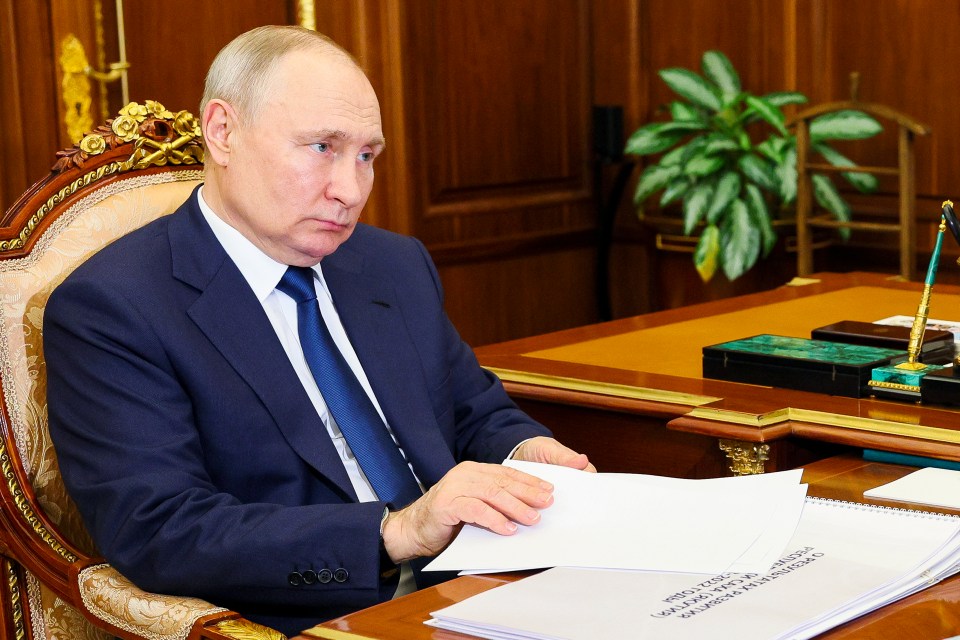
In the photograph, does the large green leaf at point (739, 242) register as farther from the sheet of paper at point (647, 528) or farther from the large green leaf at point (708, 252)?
the sheet of paper at point (647, 528)

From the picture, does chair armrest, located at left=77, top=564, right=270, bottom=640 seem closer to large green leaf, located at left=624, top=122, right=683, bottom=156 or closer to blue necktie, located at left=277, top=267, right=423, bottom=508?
blue necktie, located at left=277, top=267, right=423, bottom=508

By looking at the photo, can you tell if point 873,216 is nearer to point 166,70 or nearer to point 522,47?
point 522,47

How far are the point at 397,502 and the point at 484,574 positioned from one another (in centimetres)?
55

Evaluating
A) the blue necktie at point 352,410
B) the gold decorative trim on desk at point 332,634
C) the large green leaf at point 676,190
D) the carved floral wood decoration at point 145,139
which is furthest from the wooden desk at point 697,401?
the large green leaf at point 676,190

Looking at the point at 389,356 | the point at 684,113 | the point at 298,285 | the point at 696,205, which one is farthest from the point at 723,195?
the point at 298,285

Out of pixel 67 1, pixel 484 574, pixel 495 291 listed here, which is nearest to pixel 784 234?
pixel 495 291

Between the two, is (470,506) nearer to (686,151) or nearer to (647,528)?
(647,528)

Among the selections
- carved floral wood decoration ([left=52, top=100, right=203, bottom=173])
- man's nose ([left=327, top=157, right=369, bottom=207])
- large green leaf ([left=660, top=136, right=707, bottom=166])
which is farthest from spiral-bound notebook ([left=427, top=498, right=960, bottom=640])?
large green leaf ([left=660, top=136, right=707, bottom=166])

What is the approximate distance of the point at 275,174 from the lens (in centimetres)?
193

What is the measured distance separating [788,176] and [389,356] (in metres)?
3.41

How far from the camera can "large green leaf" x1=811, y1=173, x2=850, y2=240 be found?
5.16 meters

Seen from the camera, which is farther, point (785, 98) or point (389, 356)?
point (785, 98)

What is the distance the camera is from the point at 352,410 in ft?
6.54

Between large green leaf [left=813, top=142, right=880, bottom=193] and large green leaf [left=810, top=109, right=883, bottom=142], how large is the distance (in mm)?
93
